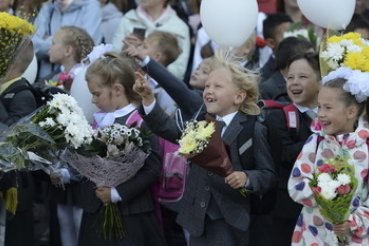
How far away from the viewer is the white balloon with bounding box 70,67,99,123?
21.1 ft

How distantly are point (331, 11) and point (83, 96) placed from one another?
81.0 inches

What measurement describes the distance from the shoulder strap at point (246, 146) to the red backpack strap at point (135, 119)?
2.83ft

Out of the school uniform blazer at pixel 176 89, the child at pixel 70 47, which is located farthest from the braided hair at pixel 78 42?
Result: the school uniform blazer at pixel 176 89

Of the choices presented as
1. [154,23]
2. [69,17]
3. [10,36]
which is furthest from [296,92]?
[69,17]

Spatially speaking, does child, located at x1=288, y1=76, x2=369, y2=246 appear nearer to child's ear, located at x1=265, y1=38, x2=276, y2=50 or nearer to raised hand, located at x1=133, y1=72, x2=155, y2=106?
raised hand, located at x1=133, y1=72, x2=155, y2=106

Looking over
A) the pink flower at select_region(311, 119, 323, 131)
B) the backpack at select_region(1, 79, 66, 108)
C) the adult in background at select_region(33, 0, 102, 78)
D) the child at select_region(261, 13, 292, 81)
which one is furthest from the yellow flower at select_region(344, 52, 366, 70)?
the adult in background at select_region(33, 0, 102, 78)

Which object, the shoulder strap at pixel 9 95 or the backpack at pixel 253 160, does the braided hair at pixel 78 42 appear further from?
the backpack at pixel 253 160

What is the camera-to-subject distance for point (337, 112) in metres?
5.08

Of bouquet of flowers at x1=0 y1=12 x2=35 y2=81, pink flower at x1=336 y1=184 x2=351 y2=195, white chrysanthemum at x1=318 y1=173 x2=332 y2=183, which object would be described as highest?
bouquet of flowers at x1=0 y1=12 x2=35 y2=81

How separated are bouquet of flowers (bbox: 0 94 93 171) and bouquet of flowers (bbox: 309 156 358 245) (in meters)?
1.57

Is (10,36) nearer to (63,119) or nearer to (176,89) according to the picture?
(63,119)

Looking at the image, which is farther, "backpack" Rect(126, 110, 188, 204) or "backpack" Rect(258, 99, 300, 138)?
"backpack" Rect(126, 110, 188, 204)

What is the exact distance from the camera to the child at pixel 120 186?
19.1ft

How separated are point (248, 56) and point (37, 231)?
2.83 meters
